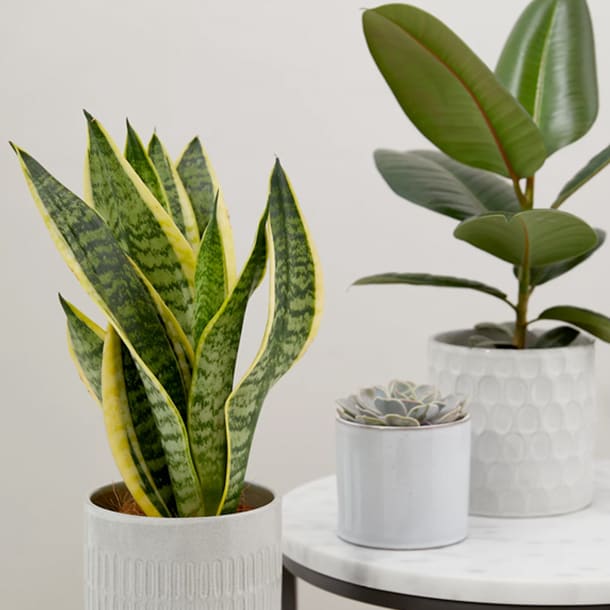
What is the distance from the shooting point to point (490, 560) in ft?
3.18

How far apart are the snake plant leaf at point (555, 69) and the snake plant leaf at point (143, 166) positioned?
0.44 meters

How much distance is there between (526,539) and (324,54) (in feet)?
3.18

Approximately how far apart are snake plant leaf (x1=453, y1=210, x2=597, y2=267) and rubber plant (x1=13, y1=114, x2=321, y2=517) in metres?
0.26

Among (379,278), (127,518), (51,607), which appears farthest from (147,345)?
(51,607)

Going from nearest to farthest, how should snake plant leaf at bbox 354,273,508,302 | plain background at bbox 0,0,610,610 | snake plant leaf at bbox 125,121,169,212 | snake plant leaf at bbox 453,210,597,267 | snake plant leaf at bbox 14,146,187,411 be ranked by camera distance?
snake plant leaf at bbox 14,146,187,411 → snake plant leaf at bbox 125,121,169,212 → snake plant leaf at bbox 453,210,597,267 → snake plant leaf at bbox 354,273,508,302 → plain background at bbox 0,0,610,610

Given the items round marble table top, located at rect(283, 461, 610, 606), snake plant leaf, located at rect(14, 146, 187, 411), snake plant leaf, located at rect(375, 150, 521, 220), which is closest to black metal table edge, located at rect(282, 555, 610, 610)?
round marble table top, located at rect(283, 461, 610, 606)

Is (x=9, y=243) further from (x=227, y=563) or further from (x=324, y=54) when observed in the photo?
(x=227, y=563)

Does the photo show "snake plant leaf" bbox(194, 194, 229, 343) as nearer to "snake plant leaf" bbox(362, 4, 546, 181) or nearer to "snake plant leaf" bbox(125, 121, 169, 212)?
"snake plant leaf" bbox(125, 121, 169, 212)

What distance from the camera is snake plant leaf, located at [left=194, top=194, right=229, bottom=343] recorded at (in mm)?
830

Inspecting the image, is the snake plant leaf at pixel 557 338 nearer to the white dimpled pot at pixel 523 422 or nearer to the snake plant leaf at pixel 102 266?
the white dimpled pot at pixel 523 422

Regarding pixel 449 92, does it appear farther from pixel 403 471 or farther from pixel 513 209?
pixel 403 471

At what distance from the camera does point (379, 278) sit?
1.14 meters

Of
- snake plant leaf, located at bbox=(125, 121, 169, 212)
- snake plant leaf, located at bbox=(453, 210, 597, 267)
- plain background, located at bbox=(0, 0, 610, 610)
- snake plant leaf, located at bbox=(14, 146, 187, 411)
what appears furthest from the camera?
plain background, located at bbox=(0, 0, 610, 610)

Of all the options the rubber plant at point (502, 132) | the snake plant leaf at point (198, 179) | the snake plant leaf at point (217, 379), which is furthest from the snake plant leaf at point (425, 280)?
the snake plant leaf at point (217, 379)
